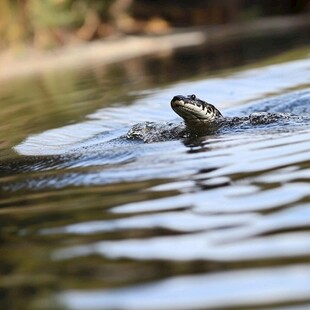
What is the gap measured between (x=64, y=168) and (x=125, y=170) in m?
0.60

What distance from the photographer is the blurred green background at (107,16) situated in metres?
23.9

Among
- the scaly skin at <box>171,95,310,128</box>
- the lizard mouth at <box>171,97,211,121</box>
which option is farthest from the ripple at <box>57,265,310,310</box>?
the lizard mouth at <box>171,97,211,121</box>

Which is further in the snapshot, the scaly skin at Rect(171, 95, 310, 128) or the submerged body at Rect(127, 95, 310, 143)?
the scaly skin at Rect(171, 95, 310, 128)

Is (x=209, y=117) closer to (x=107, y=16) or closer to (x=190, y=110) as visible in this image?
(x=190, y=110)

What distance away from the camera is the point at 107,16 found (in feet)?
90.5

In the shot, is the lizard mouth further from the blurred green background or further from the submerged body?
the blurred green background

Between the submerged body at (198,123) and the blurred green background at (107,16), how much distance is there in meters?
16.1

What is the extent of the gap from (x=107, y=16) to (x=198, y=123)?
2036cm

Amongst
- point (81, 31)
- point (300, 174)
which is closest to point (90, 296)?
point (300, 174)

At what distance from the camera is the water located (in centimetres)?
305

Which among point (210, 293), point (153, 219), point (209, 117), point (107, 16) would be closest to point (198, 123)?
point (209, 117)

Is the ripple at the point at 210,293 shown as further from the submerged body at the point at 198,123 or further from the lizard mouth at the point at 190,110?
the lizard mouth at the point at 190,110

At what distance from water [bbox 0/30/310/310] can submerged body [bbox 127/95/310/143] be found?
0.75ft

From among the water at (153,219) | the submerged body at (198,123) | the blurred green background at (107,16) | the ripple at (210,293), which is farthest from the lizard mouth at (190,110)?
the blurred green background at (107,16)
